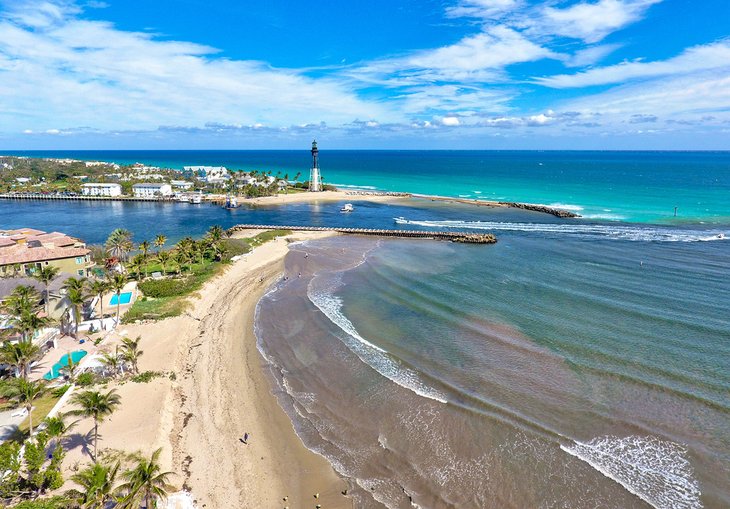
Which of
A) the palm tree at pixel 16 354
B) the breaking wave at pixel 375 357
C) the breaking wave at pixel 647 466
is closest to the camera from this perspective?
the breaking wave at pixel 647 466

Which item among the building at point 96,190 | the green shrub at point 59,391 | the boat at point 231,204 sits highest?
the building at point 96,190

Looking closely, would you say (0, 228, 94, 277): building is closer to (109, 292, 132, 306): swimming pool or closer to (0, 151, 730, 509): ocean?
(109, 292, 132, 306): swimming pool

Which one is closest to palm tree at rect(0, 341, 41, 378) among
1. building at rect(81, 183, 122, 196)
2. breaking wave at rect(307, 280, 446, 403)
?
breaking wave at rect(307, 280, 446, 403)

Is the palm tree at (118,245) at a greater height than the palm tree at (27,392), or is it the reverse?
the palm tree at (118,245)

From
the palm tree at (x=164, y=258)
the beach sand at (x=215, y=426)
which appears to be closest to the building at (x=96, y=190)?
the palm tree at (x=164, y=258)

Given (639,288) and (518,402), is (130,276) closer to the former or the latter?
(518,402)

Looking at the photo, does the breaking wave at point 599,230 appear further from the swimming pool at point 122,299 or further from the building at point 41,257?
the building at point 41,257
